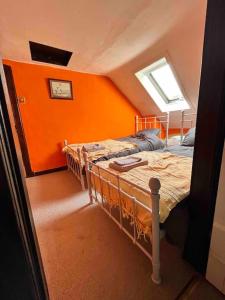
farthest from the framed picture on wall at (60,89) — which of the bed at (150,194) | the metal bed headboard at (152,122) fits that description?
the bed at (150,194)

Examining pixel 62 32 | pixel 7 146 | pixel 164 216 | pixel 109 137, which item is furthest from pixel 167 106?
pixel 7 146

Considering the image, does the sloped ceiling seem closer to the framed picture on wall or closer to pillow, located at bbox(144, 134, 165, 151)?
the framed picture on wall

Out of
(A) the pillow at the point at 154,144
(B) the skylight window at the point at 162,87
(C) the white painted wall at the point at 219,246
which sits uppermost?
(B) the skylight window at the point at 162,87

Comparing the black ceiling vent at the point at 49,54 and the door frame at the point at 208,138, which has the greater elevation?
the black ceiling vent at the point at 49,54

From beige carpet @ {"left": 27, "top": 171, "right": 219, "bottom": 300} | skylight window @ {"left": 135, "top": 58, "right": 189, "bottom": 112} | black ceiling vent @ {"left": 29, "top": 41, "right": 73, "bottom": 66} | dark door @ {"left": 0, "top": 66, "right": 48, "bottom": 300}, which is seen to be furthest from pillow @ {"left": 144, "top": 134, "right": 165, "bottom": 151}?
dark door @ {"left": 0, "top": 66, "right": 48, "bottom": 300}

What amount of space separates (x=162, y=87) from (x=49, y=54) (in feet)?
8.18

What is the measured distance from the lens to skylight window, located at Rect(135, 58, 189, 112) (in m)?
3.02

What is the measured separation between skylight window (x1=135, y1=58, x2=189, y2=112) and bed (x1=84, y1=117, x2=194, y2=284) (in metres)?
2.12

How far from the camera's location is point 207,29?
0.72 m

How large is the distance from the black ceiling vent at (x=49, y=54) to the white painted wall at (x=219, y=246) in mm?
2868

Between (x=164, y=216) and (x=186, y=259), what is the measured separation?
55 cm

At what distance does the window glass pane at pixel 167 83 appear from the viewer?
3010mm

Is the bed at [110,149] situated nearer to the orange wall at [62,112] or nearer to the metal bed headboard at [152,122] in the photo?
the metal bed headboard at [152,122]

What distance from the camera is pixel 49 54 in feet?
8.37
